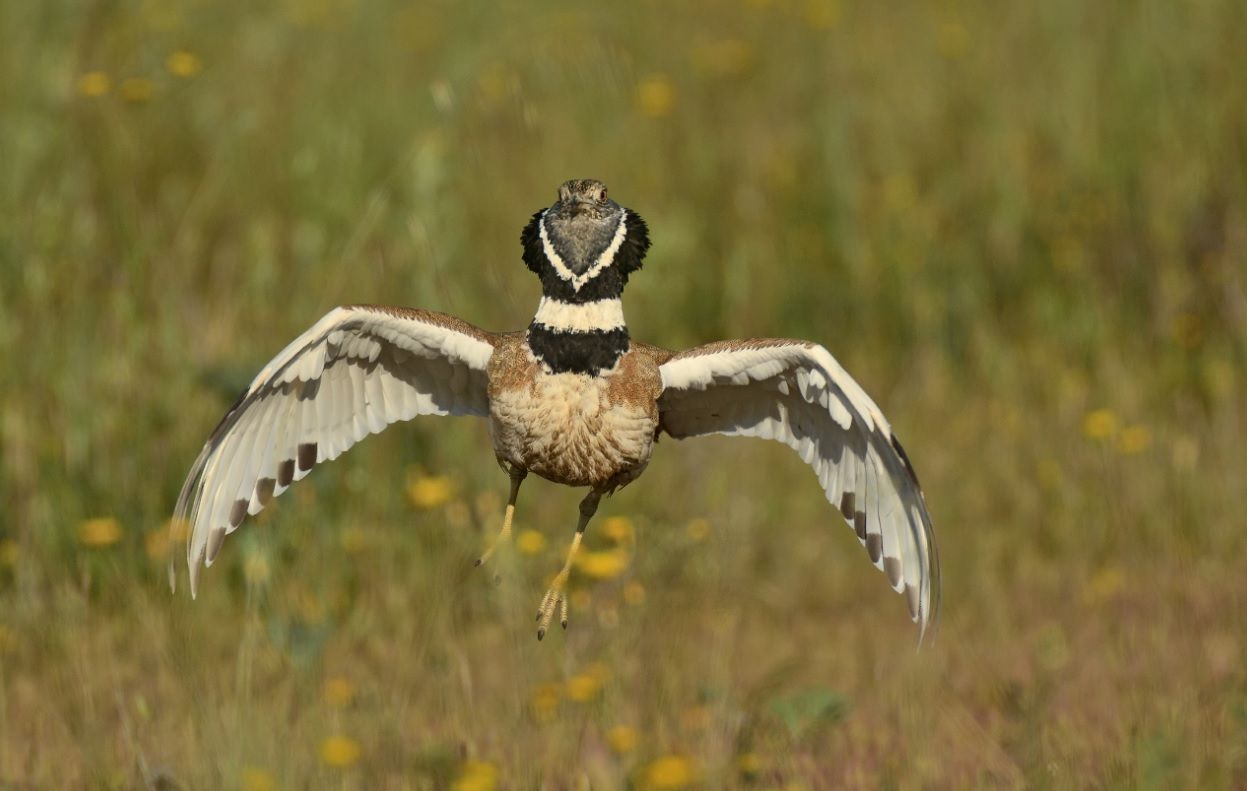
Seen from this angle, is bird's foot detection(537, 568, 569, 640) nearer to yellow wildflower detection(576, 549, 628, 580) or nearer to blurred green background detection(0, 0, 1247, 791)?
blurred green background detection(0, 0, 1247, 791)

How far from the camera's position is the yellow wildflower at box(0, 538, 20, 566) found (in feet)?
20.0

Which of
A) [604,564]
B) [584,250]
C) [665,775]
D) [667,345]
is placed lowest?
[665,775]

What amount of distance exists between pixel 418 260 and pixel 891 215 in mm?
2825

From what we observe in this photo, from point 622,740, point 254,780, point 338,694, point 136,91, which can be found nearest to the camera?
point 254,780

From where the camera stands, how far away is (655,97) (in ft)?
28.5

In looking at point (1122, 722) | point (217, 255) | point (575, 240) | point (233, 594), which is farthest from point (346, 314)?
point (217, 255)

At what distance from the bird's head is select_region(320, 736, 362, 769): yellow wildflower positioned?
4.98ft

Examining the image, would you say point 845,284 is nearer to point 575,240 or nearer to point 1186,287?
point 1186,287

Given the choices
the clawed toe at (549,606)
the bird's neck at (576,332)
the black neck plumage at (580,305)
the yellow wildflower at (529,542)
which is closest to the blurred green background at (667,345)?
the yellow wildflower at (529,542)

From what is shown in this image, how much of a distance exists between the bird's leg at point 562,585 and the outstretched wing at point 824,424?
404 mm

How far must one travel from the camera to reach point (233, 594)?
6.37 m

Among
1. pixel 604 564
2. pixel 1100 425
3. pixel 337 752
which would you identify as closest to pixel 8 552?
pixel 337 752

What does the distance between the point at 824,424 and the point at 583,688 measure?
1.00m

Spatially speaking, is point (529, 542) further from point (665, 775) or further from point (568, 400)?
point (568, 400)
